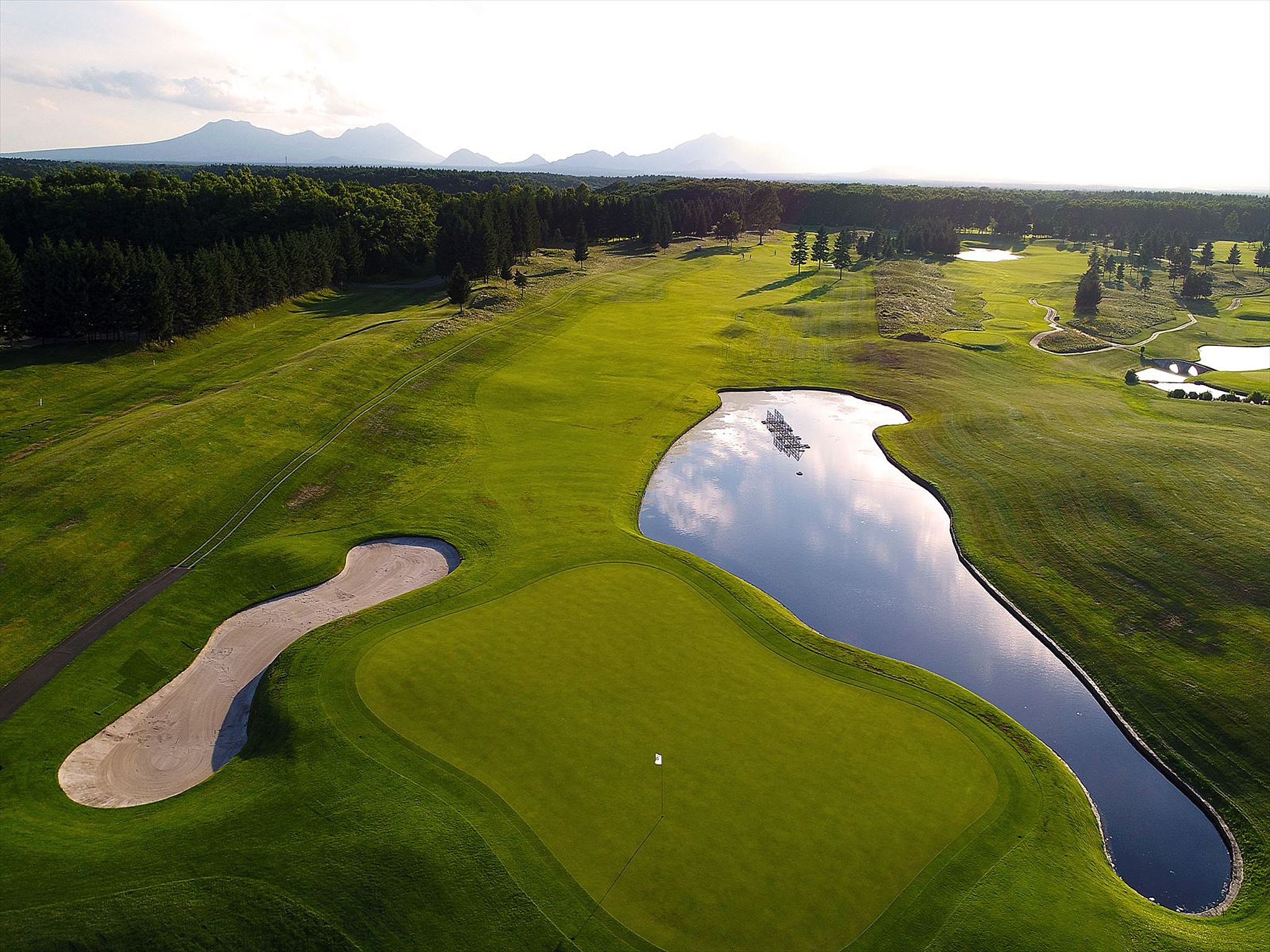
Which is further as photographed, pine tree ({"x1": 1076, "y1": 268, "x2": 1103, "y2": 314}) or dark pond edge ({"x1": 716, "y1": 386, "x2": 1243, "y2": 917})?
pine tree ({"x1": 1076, "y1": 268, "x2": 1103, "y2": 314})

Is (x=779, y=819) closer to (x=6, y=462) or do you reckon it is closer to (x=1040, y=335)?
(x=6, y=462)

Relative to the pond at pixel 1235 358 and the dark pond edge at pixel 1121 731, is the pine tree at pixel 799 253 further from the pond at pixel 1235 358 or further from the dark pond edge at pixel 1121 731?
the dark pond edge at pixel 1121 731

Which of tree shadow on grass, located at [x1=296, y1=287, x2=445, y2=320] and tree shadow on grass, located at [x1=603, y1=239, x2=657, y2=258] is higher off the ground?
tree shadow on grass, located at [x1=603, y1=239, x2=657, y2=258]

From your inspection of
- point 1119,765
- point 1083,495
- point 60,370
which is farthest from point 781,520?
point 60,370

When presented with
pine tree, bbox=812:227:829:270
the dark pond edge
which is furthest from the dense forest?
the dark pond edge

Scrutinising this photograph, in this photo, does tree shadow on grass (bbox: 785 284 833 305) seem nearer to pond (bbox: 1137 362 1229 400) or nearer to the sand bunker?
pond (bbox: 1137 362 1229 400)
